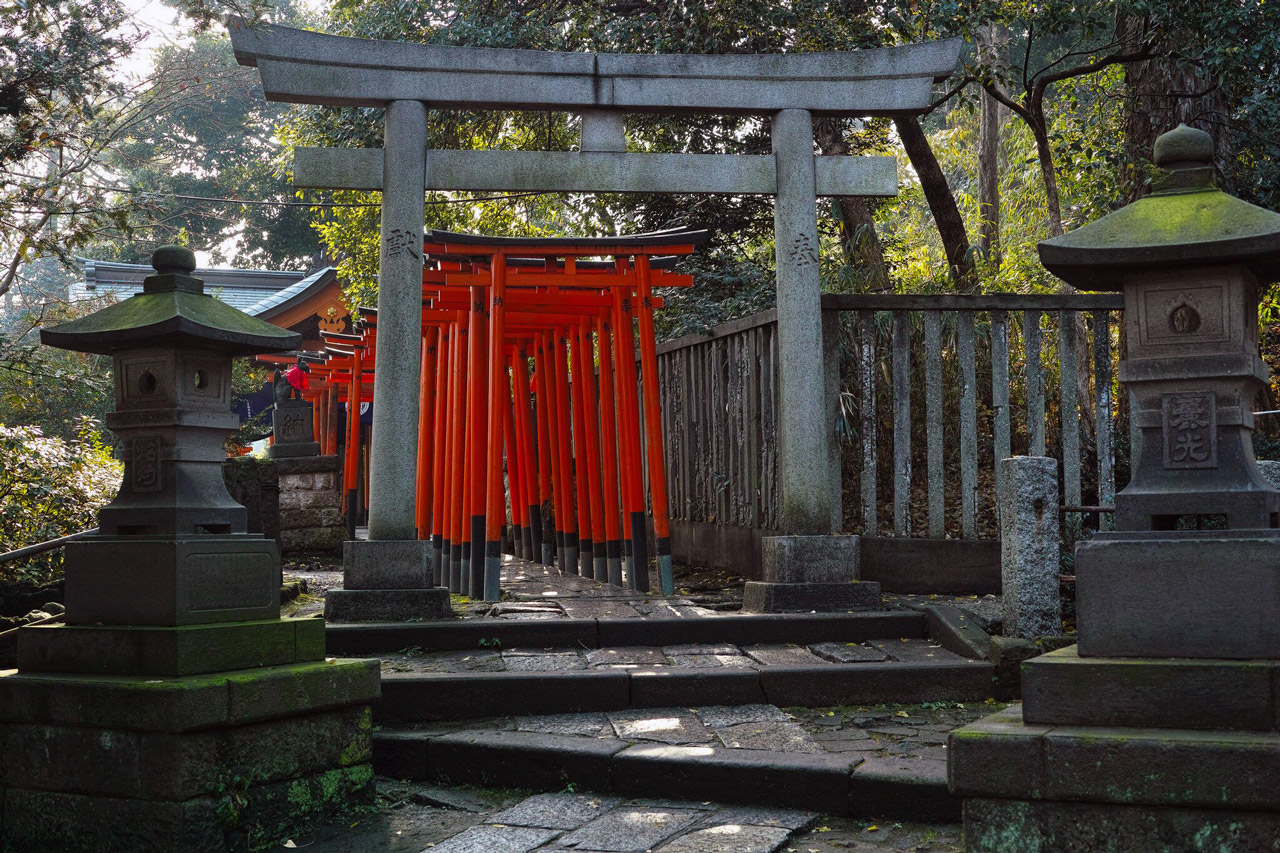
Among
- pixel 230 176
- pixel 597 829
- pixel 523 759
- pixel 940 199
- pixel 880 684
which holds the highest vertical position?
pixel 230 176

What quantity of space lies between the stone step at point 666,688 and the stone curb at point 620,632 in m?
0.74

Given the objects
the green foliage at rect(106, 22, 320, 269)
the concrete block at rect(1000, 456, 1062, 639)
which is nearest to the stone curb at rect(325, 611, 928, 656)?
the concrete block at rect(1000, 456, 1062, 639)

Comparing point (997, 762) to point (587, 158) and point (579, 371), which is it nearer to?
point (587, 158)

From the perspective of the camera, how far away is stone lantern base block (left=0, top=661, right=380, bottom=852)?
3986mm

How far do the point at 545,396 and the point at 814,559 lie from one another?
390 centimetres

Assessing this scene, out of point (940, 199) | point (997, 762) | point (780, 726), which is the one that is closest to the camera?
point (997, 762)

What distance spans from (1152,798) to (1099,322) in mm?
5499

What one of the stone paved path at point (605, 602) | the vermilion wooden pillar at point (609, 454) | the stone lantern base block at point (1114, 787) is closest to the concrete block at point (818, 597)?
the stone paved path at point (605, 602)

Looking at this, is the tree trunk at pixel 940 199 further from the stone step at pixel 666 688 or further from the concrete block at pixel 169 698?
the concrete block at pixel 169 698

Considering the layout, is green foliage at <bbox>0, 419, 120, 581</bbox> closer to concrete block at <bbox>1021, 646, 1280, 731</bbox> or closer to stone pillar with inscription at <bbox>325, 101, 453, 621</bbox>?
stone pillar with inscription at <bbox>325, 101, 453, 621</bbox>

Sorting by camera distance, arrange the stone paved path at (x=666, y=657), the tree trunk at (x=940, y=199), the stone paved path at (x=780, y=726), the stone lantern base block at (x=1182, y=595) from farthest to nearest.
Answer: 1. the tree trunk at (x=940, y=199)
2. the stone paved path at (x=666, y=657)
3. the stone paved path at (x=780, y=726)
4. the stone lantern base block at (x=1182, y=595)

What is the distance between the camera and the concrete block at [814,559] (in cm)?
703

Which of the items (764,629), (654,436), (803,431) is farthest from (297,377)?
(764,629)

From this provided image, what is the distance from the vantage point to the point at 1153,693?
334 centimetres
